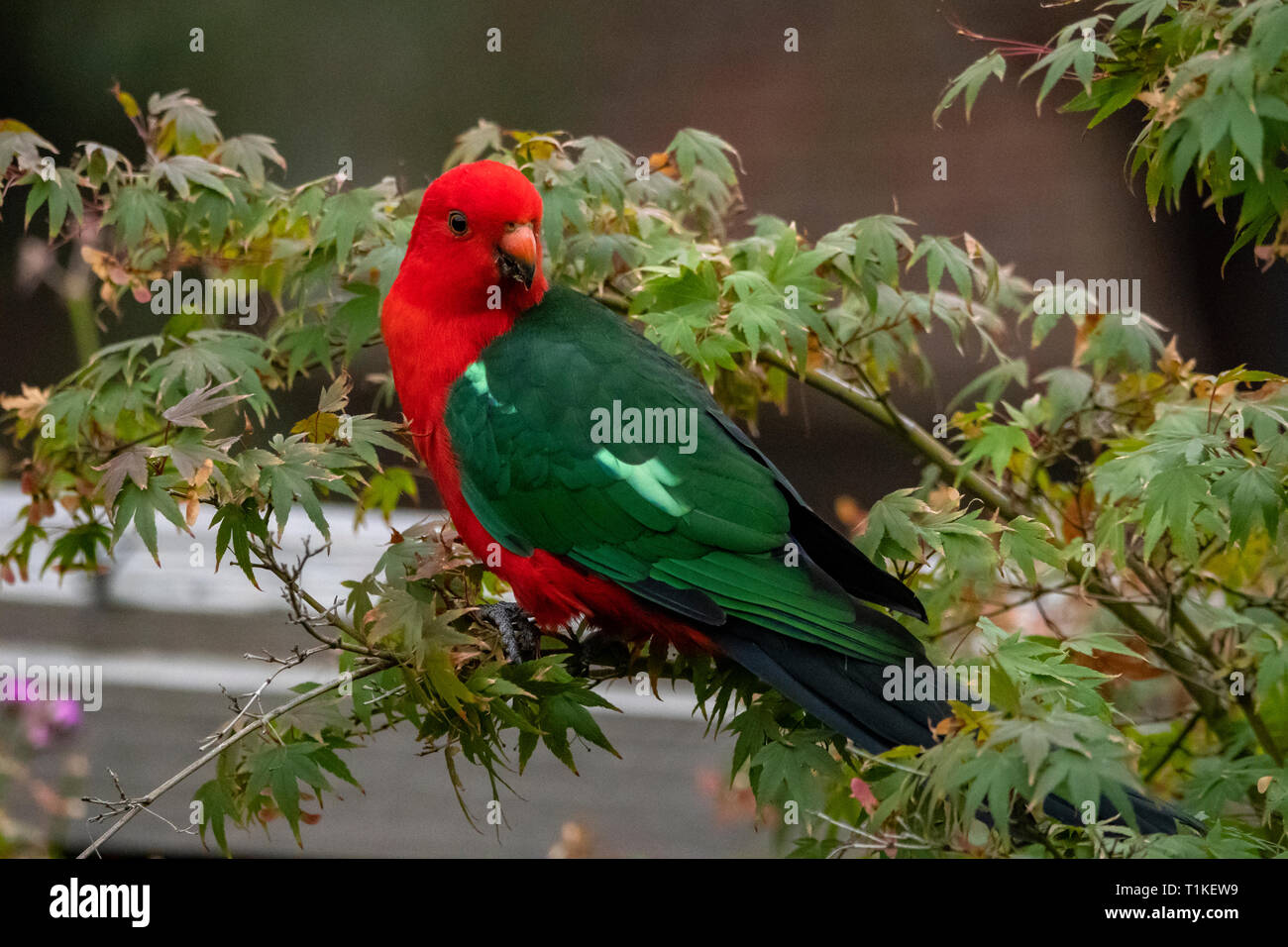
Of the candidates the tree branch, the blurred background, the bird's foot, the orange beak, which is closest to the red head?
the orange beak

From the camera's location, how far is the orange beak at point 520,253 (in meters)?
1.81

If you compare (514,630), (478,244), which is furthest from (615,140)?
(514,630)

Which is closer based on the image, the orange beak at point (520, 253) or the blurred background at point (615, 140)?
the orange beak at point (520, 253)

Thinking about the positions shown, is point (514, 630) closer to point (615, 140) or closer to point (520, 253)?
point (520, 253)

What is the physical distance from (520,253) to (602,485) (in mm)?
396

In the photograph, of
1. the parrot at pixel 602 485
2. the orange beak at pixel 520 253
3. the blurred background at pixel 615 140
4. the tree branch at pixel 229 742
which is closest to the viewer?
the tree branch at pixel 229 742

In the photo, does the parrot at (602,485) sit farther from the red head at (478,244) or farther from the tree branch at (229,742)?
the tree branch at (229,742)

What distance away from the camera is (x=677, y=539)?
1645mm

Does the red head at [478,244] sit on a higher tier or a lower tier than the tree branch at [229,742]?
higher

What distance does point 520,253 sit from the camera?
5.94 feet

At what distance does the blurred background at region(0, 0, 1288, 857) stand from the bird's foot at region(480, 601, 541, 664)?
5.24 ft

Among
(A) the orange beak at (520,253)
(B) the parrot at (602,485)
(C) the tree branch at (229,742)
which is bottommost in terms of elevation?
(C) the tree branch at (229,742)

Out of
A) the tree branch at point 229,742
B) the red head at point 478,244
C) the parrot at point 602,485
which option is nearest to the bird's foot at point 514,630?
the parrot at point 602,485

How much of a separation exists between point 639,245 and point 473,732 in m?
0.87
